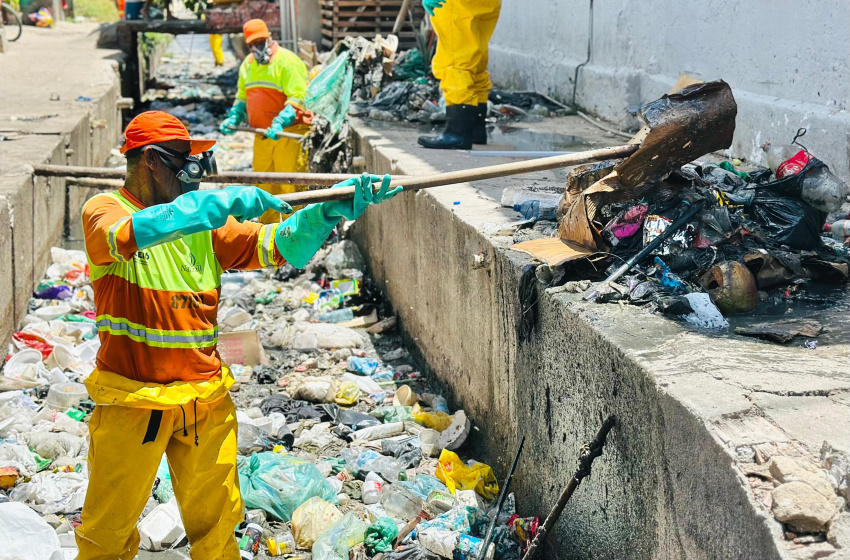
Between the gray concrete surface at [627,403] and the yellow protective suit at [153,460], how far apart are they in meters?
1.25

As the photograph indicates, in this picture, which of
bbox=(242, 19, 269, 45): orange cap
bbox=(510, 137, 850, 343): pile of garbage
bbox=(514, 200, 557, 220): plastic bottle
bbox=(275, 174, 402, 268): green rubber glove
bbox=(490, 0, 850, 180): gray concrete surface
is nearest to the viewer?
bbox=(275, 174, 402, 268): green rubber glove

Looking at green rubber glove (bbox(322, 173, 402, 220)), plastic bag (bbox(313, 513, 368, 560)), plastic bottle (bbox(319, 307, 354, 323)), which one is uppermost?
green rubber glove (bbox(322, 173, 402, 220))

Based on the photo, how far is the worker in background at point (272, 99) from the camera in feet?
26.0

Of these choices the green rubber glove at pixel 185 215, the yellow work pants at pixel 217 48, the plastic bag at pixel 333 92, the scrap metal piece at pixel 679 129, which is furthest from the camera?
the yellow work pants at pixel 217 48

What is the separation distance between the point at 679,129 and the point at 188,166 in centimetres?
199

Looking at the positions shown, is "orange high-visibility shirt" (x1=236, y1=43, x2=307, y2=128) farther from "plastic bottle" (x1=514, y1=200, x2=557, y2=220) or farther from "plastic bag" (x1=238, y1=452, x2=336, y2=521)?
"plastic bag" (x1=238, y1=452, x2=336, y2=521)

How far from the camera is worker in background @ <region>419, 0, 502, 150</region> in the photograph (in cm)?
620

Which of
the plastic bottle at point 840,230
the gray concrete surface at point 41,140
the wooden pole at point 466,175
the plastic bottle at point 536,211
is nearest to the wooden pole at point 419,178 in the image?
the wooden pole at point 466,175

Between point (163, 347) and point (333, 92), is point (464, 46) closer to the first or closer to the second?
point (333, 92)

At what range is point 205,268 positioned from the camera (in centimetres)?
299

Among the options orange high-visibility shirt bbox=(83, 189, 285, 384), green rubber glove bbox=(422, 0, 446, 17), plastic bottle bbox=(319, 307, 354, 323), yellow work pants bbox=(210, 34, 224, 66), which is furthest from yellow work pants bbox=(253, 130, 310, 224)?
yellow work pants bbox=(210, 34, 224, 66)

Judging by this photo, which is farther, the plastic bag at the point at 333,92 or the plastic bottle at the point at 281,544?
the plastic bag at the point at 333,92

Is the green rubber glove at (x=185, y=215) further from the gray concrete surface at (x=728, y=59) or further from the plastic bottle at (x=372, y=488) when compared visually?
the gray concrete surface at (x=728, y=59)

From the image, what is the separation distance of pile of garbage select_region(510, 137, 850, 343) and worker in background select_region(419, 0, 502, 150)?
8.37ft
